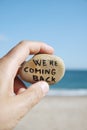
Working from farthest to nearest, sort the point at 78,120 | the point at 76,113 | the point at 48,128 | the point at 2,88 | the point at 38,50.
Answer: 1. the point at 76,113
2. the point at 78,120
3. the point at 48,128
4. the point at 38,50
5. the point at 2,88

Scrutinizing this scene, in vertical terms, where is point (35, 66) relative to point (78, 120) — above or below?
above

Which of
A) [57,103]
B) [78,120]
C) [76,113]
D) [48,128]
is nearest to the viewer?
[48,128]

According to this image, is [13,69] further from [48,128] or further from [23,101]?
[48,128]

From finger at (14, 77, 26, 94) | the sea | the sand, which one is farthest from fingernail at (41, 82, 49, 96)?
the sea

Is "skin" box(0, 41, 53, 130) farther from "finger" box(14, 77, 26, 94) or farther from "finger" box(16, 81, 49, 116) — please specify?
"finger" box(14, 77, 26, 94)

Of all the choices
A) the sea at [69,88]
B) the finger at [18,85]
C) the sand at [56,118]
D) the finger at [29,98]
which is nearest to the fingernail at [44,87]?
the finger at [29,98]

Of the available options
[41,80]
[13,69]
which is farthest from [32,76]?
[13,69]

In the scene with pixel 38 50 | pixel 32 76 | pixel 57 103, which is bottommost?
pixel 57 103
